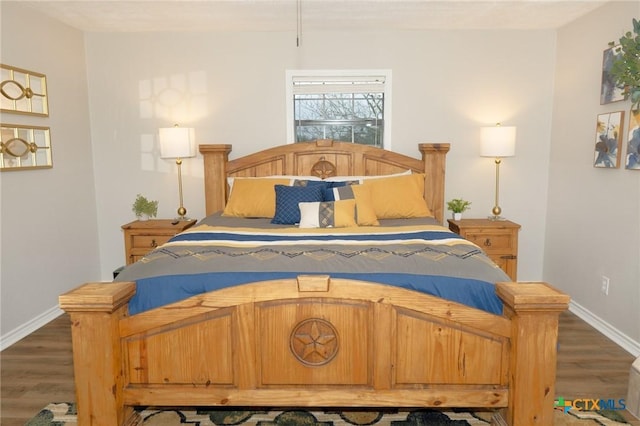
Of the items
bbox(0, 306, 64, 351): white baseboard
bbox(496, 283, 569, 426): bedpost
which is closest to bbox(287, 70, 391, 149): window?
bbox(0, 306, 64, 351): white baseboard

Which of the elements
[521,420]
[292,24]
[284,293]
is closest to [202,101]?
[292,24]

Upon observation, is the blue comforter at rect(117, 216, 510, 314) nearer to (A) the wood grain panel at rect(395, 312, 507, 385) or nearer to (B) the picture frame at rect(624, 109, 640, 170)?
(A) the wood grain panel at rect(395, 312, 507, 385)

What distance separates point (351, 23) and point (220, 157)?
1.60 m

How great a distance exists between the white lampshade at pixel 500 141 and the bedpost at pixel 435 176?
0.35 metres

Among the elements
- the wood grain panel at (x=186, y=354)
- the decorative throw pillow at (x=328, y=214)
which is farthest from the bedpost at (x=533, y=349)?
the decorative throw pillow at (x=328, y=214)

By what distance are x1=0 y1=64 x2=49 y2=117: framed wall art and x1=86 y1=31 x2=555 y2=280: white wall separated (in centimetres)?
70

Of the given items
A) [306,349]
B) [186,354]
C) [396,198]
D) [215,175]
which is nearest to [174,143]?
[215,175]

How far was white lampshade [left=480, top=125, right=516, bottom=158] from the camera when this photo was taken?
13.1ft

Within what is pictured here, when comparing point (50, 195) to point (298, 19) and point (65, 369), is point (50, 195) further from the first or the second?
point (298, 19)

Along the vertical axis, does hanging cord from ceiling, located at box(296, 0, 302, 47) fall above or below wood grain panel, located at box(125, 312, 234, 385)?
above

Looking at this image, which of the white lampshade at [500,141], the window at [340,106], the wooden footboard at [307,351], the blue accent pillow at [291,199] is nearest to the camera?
the wooden footboard at [307,351]

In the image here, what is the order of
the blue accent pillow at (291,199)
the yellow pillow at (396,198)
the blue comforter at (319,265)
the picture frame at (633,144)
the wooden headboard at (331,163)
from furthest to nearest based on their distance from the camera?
the wooden headboard at (331,163) → the yellow pillow at (396,198) → the blue accent pillow at (291,199) → the picture frame at (633,144) → the blue comforter at (319,265)

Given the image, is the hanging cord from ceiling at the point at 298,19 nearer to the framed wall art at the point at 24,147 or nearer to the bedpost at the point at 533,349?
the framed wall art at the point at 24,147

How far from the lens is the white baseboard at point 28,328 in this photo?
3.24 m
